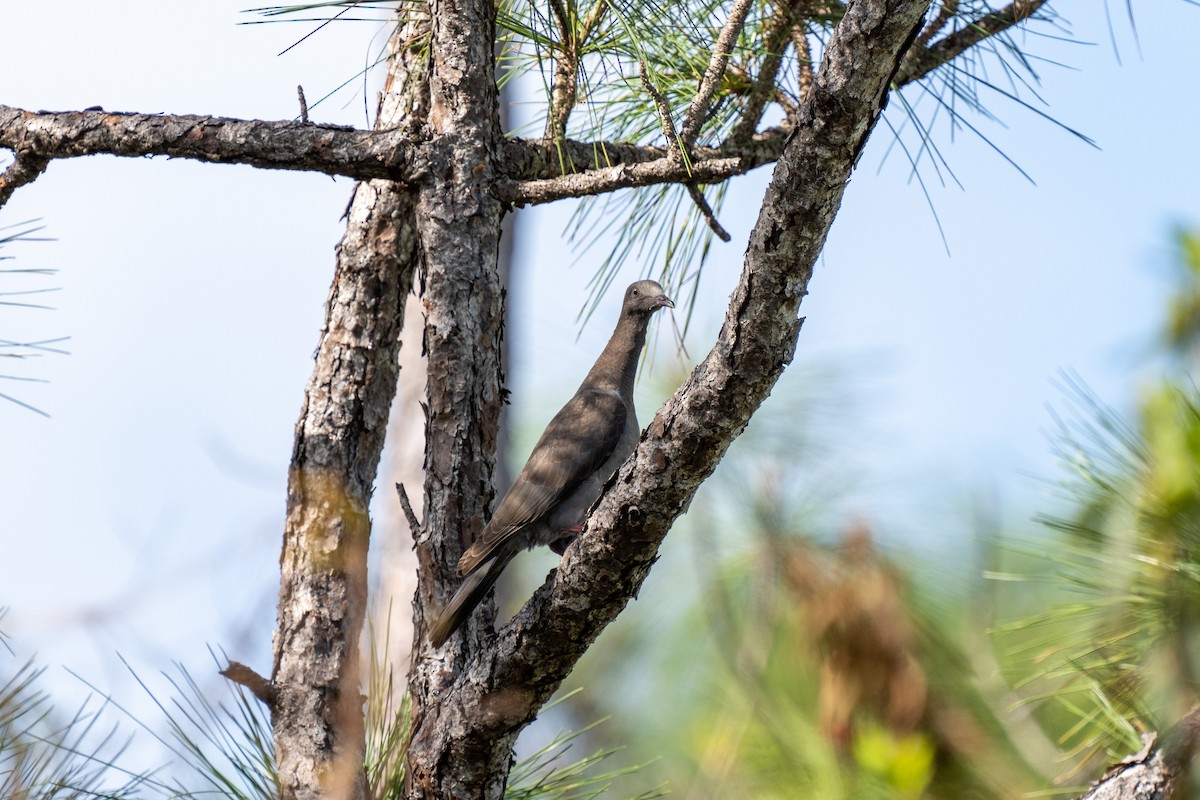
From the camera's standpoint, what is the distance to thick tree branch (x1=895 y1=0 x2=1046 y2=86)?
3.58 meters

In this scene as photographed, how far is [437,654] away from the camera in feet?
9.62

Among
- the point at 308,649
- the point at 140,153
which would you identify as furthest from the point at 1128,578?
the point at 140,153

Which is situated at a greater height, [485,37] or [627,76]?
[485,37]

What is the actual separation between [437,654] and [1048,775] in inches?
80.4

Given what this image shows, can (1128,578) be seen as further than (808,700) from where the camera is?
No

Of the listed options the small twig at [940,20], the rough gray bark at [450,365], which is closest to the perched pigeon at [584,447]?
the rough gray bark at [450,365]

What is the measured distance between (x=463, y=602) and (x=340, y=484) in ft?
2.30

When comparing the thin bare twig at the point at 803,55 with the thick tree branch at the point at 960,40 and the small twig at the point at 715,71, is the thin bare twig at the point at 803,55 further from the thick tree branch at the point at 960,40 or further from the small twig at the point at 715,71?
the small twig at the point at 715,71

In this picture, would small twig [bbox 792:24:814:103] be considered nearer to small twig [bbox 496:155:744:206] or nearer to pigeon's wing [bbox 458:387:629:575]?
small twig [bbox 496:155:744:206]

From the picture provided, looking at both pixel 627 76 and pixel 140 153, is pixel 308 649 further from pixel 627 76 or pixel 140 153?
pixel 627 76

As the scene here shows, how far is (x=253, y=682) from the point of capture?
297cm

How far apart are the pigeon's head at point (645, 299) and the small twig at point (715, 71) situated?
1056 mm

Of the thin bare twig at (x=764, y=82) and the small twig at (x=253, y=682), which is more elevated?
the thin bare twig at (x=764, y=82)

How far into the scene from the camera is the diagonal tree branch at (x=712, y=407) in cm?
185
